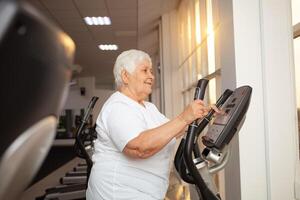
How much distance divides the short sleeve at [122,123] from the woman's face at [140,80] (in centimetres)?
16

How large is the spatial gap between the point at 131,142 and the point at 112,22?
5.38 m

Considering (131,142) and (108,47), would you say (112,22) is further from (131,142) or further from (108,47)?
(131,142)

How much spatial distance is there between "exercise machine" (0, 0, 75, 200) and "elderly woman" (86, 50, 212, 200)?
907 millimetres

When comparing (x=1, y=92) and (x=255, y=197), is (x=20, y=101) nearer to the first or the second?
(x=1, y=92)

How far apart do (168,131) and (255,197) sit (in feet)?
2.72

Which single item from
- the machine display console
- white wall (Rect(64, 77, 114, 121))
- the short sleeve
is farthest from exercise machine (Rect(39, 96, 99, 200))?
white wall (Rect(64, 77, 114, 121))

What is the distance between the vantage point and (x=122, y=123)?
1483mm

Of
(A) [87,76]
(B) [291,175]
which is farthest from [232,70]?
(A) [87,76]

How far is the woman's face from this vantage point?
1713mm

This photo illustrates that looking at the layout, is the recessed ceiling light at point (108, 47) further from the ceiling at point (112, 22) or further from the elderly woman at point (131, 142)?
the elderly woman at point (131, 142)

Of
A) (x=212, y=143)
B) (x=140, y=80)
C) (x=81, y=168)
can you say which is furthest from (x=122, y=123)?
(x=81, y=168)

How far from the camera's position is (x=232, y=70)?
199 centimetres

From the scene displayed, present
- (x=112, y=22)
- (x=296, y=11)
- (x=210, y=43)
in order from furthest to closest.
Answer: (x=112, y=22), (x=210, y=43), (x=296, y=11)

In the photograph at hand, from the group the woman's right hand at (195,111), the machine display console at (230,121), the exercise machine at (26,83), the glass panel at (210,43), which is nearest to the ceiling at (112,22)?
the glass panel at (210,43)
